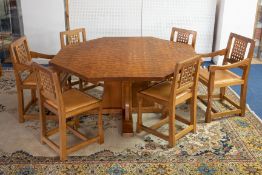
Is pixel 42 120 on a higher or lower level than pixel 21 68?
lower

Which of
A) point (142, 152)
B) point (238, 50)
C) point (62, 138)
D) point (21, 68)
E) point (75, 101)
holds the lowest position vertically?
point (142, 152)

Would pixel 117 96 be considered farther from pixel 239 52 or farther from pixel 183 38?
pixel 239 52

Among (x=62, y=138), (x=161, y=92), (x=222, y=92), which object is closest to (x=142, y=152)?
(x=161, y=92)

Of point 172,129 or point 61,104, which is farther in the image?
point 172,129

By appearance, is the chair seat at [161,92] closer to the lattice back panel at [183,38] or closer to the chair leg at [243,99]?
the chair leg at [243,99]

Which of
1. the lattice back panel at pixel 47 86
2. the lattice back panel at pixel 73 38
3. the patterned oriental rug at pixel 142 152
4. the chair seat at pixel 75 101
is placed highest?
the lattice back panel at pixel 73 38

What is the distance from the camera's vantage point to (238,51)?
12.0 feet

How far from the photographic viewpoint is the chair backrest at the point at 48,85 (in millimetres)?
2546

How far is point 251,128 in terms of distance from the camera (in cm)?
336

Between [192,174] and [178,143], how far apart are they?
46 centimetres

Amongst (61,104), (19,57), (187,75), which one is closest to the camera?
(61,104)

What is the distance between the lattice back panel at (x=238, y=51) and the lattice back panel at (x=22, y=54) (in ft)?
7.18

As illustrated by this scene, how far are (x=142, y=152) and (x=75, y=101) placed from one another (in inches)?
28.3

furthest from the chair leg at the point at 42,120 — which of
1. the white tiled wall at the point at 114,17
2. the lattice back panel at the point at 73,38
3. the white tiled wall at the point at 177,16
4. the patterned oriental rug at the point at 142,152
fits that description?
the white tiled wall at the point at 177,16
